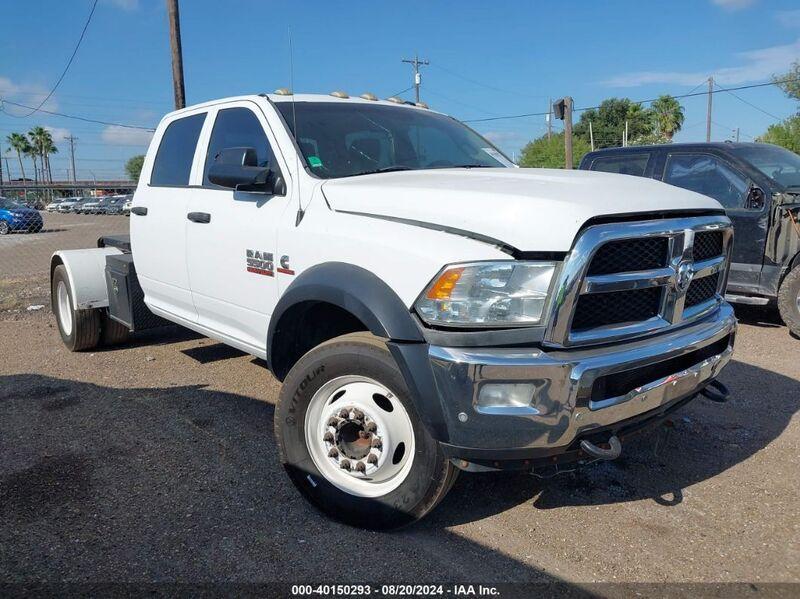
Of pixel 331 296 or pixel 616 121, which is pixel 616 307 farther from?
pixel 616 121

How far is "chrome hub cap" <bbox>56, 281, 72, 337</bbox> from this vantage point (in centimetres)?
639

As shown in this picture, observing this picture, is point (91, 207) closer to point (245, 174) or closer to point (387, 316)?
point (245, 174)

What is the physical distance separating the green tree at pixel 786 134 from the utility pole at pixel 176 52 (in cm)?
3226

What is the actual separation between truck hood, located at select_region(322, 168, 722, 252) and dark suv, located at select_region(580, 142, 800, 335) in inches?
172

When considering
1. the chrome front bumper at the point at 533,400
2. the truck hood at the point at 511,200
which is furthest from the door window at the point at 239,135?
the chrome front bumper at the point at 533,400

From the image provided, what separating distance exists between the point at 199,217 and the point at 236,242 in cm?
52

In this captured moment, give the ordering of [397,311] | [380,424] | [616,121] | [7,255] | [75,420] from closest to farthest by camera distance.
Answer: [397,311] → [380,424] → [75,420] → [7,255] → [616,121]

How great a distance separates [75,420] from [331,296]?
2.66 m

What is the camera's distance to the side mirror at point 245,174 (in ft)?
11.6

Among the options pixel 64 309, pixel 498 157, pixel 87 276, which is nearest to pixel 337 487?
pixel 498 157

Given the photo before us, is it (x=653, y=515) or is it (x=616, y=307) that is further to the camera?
(x=653, y=515)

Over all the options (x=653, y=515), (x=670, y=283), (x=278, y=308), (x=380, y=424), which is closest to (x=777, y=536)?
(x=653, y=515)

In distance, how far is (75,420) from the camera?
4.58 meters

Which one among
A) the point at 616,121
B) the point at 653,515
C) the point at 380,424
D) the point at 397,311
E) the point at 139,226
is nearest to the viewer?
the point at 397,311
